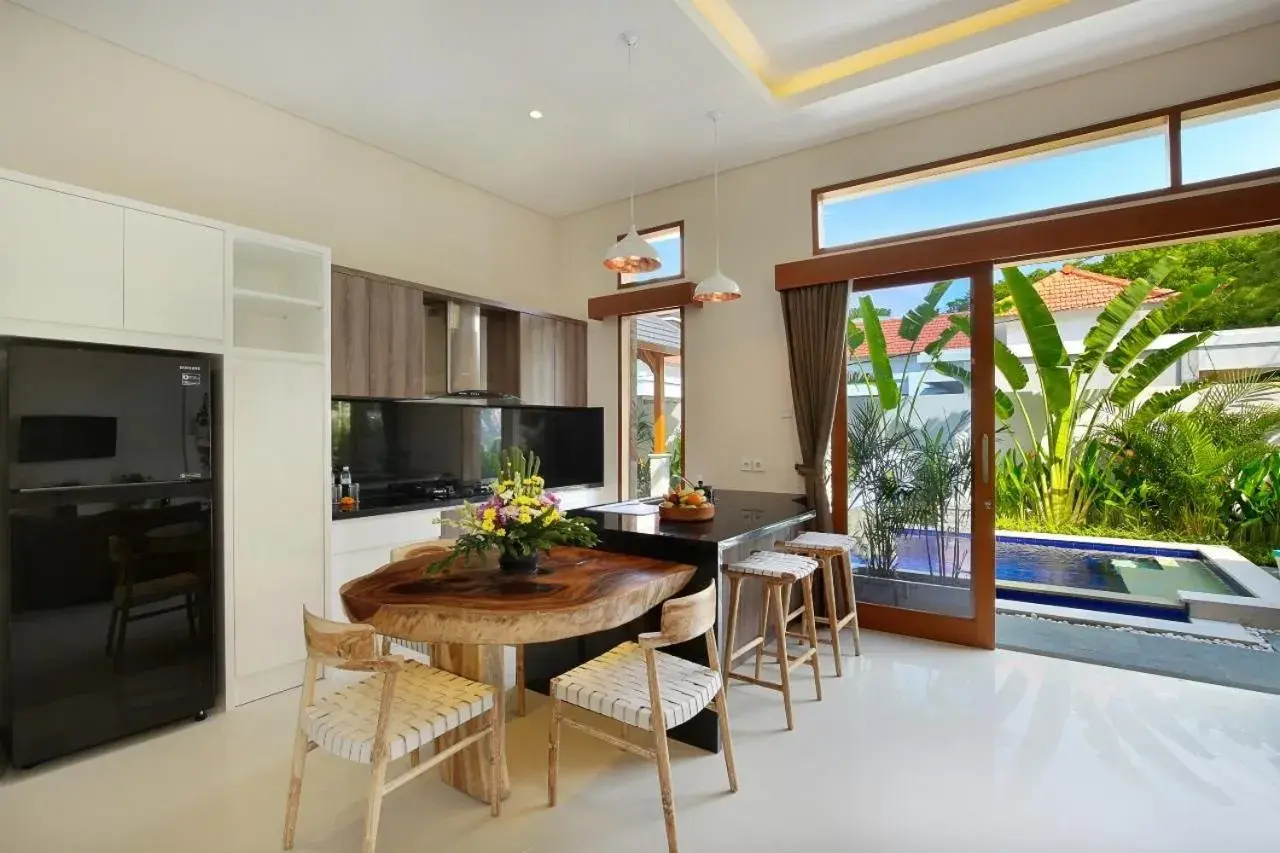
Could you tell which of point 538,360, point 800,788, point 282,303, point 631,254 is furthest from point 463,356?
point 800,788

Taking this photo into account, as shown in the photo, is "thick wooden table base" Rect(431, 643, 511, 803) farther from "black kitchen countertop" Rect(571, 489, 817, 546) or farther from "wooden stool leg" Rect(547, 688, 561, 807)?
"black kitchen countertop" Rect(571, 489, 817, 546)

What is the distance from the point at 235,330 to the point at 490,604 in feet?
9.15

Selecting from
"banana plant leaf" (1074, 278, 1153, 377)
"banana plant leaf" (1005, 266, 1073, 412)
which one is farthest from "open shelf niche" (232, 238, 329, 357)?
"banana plant leaf" (1074, 278, 1153, 377)

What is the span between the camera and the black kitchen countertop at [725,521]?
270 centimetres

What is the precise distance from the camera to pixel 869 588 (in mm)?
4270

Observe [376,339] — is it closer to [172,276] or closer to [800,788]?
[172,276]

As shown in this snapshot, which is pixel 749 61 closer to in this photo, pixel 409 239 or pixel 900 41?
pixel 900 41

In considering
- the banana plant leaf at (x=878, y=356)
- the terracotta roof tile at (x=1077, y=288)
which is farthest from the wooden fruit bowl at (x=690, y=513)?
the terracotta roof tile at (x=1077, y=288)

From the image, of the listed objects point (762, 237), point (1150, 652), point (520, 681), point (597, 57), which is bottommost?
point (1150, 652)

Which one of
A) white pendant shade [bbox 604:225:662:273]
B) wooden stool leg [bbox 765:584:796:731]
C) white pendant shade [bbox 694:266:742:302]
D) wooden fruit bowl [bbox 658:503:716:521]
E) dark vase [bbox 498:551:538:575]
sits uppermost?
white pendant shade [bbox 604:225:662:273]

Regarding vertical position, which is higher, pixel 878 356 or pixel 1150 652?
pixel 878 356

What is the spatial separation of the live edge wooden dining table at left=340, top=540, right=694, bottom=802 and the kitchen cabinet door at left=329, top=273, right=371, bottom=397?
167 cm

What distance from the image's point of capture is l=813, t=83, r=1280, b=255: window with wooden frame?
318 centimetres

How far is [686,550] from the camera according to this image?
2.59 m
